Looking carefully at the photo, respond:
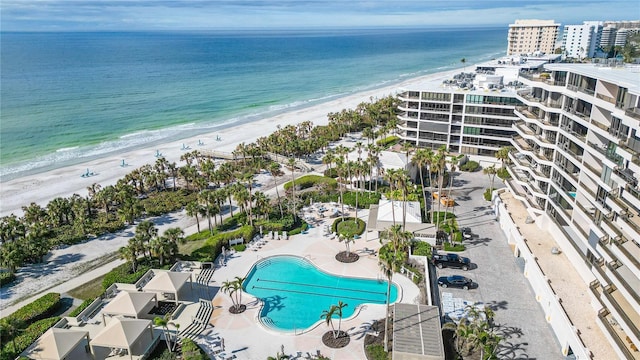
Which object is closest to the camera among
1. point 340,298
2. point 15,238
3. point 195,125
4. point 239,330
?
point 239,330

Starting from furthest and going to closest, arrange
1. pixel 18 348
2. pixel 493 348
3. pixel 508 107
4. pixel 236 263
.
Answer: pixel 508 107
pixel 236 263
pixel 18 348
pixel 493 348

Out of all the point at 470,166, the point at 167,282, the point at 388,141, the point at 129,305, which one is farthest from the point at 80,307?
the point at 388,141

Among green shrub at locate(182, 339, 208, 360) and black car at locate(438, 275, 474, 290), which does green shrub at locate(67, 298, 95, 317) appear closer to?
green shrub at locate(182, 339, 208, 360)

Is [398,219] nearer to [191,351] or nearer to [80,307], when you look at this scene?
[191,351]

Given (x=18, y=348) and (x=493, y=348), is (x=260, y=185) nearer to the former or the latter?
(x=18, y=348)

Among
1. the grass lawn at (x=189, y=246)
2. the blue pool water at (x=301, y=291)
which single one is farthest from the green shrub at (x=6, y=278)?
the blue pool water at (x=301, y=291)

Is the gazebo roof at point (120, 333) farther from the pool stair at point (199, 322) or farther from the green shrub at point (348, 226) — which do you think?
the green shrub at point (348, 226)

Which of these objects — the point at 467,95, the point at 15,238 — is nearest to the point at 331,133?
the point at 467,95
